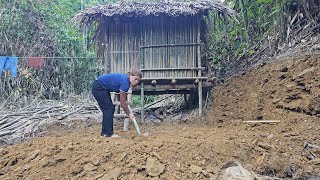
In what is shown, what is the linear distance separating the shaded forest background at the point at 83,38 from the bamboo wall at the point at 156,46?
1.10 meters

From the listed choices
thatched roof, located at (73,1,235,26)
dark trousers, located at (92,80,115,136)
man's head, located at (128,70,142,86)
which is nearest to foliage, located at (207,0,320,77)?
thatched roof, located at (73,1,235,26)

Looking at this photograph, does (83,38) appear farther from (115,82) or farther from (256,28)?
(115,82)

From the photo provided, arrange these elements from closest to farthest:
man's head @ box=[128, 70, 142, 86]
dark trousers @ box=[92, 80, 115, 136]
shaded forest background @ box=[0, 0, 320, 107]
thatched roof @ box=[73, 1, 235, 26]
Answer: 1. man's head @ box=[128, 70, 142, 86]
2. dark trousers @ box=[92, 80, 115, 136]
3. thatched roof @ box=[73, 1, 235, 26]
4. shaded forest background @ box=[0, 0, 320, 107]

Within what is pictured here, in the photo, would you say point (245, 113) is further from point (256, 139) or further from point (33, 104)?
point (33, 104)

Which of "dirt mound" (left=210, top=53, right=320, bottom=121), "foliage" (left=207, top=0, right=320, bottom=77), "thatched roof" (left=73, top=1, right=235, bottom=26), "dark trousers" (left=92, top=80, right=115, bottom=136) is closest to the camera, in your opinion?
"dark trousers" (left=92, top=80, right=115, bottom=136)

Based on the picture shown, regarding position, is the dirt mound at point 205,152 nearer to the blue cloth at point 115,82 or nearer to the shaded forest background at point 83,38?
the blue cloth at point 115,82

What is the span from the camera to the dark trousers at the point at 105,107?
670 centimetres

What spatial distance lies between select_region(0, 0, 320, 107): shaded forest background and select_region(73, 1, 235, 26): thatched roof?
2.30 feet

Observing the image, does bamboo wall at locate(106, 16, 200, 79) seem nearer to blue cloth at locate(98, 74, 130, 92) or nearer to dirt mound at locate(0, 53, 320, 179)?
dirt mound at locate(0, 53, 320, 179)

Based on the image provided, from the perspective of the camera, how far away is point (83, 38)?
13.2m

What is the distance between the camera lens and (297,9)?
31.6 ft

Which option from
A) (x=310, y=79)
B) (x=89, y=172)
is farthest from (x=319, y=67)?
(x=89, y=172)

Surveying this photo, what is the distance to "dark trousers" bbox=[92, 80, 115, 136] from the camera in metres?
6.70

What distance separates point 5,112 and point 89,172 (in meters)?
6.41
